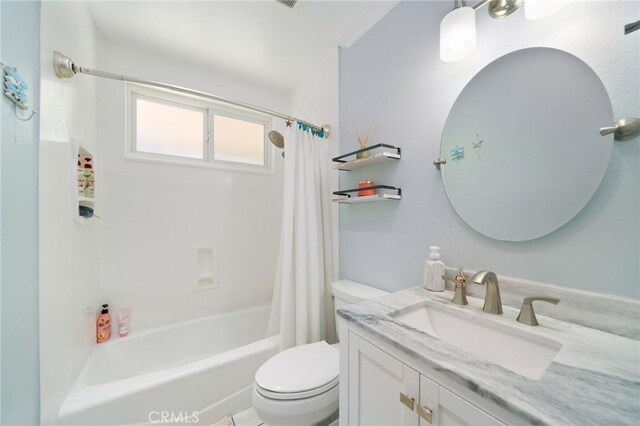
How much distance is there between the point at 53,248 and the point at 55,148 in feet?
1.41

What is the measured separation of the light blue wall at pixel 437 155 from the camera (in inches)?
25.3

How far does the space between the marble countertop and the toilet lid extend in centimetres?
51

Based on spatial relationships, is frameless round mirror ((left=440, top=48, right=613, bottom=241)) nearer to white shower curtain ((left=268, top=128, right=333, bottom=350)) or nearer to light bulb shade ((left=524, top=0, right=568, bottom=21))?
light bulb shade ((left=524, top=0, right=568, bottom=21))

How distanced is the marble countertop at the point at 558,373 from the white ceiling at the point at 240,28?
1.72 meters

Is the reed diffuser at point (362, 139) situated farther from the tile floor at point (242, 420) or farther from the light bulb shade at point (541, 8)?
the tile floor at point (242, 420)

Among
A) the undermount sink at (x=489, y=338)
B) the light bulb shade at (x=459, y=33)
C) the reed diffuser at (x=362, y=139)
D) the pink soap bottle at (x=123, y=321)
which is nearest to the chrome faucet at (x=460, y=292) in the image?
the undermount sink at (x=489, y=338)

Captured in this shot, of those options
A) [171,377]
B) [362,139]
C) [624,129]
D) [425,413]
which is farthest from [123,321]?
[624,129]

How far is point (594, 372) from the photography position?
0.47 metres

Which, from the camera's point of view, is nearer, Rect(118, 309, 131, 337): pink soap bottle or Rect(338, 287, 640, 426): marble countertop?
Rect(338, 287, 640, 426): marble countertop

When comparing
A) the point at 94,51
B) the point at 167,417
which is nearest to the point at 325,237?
the point at 167,417

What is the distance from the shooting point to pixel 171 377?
113cm

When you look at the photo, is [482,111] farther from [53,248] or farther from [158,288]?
[158,288]

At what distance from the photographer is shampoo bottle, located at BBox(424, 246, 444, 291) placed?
0.99 meters

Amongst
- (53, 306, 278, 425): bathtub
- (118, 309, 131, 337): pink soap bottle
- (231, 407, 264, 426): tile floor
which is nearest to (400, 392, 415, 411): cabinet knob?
(53, 306, 278, 425): bathtub
